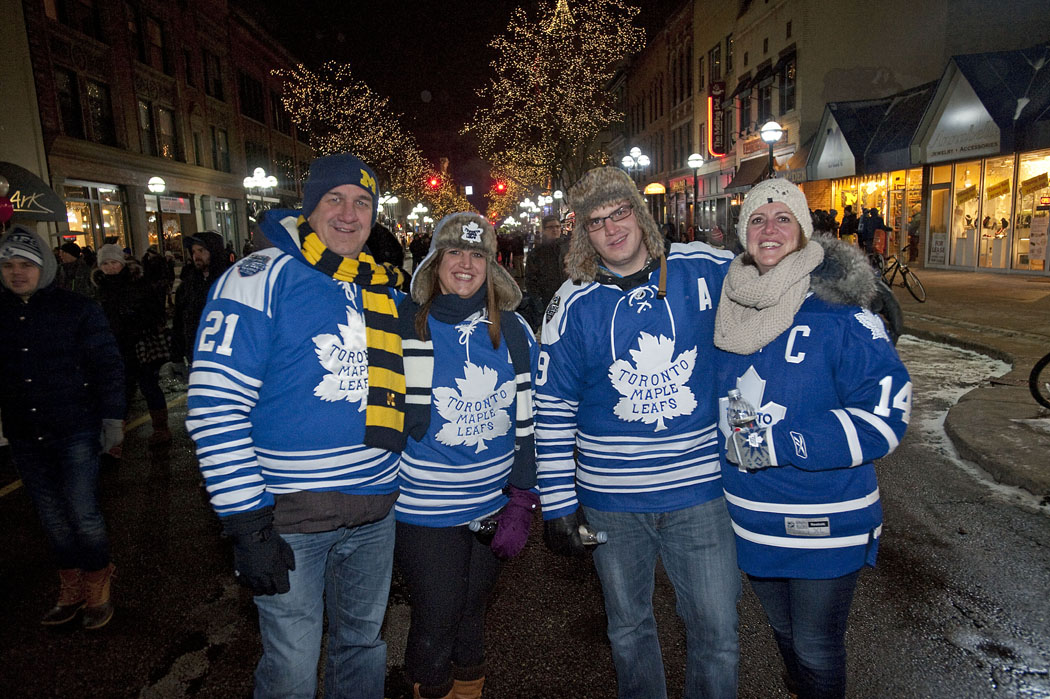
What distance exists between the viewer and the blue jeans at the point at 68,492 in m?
3.58

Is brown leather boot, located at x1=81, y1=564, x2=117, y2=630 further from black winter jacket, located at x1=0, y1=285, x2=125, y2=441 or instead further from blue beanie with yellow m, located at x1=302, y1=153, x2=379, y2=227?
blue beanie with yellow m, located at x1=302, y1=153, x2=379, y2=227

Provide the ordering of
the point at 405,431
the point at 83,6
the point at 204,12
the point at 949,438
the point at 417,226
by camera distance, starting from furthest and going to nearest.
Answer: the point at 417,226 < the point at 204,12 < the point at 83,6 < the point at 949,438 < the point at 405,431

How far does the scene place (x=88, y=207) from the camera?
21.4 meters

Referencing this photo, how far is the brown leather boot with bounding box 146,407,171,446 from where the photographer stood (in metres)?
7.03

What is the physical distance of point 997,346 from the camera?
9398 millimetres

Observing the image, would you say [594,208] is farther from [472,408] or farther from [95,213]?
[95,213]

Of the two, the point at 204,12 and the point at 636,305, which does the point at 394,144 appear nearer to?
the point at 204,12

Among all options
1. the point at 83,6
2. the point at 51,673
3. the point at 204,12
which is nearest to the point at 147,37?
the point at 83,6

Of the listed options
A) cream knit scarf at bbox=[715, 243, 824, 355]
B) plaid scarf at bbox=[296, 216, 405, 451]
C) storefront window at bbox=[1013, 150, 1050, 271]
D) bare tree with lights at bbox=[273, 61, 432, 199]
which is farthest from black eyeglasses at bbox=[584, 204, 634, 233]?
bare tree with lights at bbox=[273, 61, 432, 199]

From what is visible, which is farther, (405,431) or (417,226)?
(417,226)

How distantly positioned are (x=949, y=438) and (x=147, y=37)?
29013 mm

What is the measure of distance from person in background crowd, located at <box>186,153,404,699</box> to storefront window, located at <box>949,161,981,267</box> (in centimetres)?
2082

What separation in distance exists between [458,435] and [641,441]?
67cm

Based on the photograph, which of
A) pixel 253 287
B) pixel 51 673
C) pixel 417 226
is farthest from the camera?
pixel 417 226
